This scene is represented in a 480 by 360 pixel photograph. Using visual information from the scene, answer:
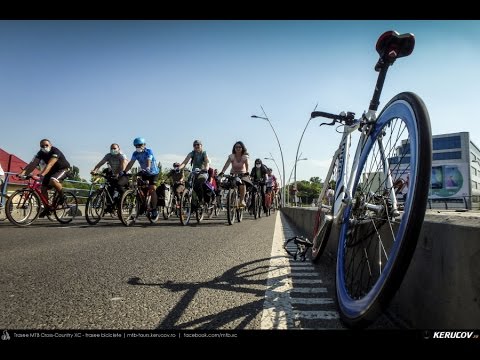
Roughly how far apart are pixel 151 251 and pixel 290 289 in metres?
2.31

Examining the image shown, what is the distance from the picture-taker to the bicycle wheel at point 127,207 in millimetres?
8191

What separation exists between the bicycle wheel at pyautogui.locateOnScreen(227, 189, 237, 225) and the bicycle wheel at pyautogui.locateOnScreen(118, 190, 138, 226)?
8.05 feet

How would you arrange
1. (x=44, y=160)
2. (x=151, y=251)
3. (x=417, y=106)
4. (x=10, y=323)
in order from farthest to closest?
1. (x=44, y=160)
2. (x=151, y=251)
3. (x=10, y=323)
4. (x=417, y=106)

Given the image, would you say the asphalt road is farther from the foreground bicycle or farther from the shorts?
the shorts

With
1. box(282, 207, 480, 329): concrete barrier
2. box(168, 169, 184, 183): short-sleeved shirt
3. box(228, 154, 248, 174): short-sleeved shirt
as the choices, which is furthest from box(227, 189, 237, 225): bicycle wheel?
box(282, 207, 480, 329): concrete barrier

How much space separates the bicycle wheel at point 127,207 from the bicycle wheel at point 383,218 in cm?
661

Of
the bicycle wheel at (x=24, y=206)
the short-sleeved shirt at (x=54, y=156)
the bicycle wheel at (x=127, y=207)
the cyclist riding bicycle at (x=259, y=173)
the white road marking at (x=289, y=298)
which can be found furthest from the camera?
the cyclist riding bicycle at (x=259, y=173)

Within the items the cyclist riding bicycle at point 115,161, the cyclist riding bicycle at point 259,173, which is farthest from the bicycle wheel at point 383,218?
the cyclist riding bicycle at point 259,173

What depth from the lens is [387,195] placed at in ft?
7.34

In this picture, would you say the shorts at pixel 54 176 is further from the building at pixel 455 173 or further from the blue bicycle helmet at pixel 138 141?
the building at pixel 455 173

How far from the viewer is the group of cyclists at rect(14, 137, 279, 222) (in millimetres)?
8625

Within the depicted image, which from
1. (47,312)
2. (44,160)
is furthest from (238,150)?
(47,312)
